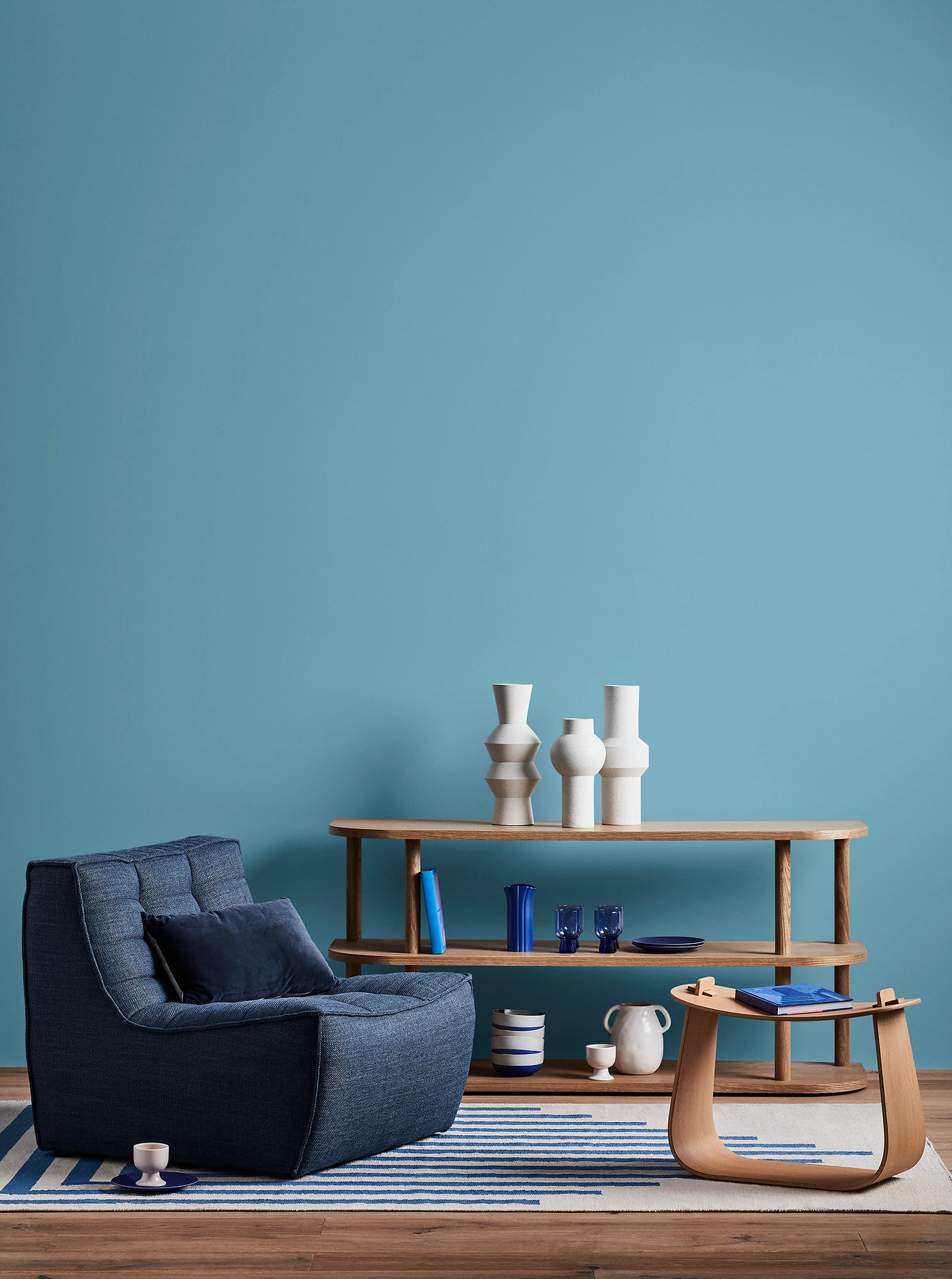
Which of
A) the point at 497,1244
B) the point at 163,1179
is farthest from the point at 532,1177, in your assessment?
the point at 163,1179

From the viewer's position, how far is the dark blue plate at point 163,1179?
2656 millimetres

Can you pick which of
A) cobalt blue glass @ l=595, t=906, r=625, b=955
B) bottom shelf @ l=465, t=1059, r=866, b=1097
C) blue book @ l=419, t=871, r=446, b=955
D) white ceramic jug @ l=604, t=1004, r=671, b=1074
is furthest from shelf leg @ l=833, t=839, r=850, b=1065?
blue book @ l=419, t=871, r=446, b=955

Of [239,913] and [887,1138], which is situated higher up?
[239,913]

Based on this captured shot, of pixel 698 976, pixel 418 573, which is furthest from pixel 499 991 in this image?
pixel 418 573

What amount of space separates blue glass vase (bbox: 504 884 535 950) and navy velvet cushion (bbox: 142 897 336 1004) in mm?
583

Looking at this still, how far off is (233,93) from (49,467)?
4.10 ft

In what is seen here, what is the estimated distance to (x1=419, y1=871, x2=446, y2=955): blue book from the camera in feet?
11.7

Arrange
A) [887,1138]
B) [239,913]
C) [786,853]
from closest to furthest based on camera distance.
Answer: [887,1138] → [239,913] → [786,853]

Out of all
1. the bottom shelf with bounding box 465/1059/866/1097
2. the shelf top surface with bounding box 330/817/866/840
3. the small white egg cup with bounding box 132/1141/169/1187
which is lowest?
the bottom shelf with bounding box 465/1059/866/1097

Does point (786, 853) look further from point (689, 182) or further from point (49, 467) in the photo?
point (49, 467)

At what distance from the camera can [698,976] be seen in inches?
150

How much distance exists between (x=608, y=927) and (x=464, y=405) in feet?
5.17

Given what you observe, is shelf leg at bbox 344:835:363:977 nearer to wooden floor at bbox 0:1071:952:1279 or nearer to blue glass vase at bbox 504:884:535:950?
blue glass vase at bbox 504:884:535:950

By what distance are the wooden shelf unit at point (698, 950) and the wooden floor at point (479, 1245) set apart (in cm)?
96
